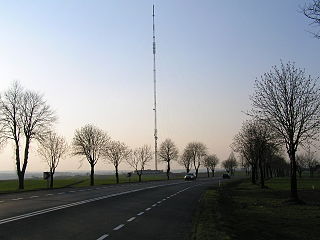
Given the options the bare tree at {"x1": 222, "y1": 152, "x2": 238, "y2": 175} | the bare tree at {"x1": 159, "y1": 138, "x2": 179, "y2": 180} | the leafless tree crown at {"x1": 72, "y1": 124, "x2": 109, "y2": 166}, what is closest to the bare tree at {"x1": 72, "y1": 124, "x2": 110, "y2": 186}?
the leafless tree crown at {"x1": 72, "y1": 124, "x2": 109, "y2": 166}

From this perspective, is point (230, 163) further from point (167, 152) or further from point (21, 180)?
point (21, 180)

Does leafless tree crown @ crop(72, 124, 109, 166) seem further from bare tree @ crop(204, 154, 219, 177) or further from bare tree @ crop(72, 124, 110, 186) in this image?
bare tree @ crop(204, 154, 219, 177)

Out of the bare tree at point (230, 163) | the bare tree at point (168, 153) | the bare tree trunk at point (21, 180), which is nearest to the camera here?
the bare tree trunk at point (21, 180)

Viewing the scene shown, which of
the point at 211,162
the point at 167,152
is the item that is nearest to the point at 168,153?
the point at 167,152

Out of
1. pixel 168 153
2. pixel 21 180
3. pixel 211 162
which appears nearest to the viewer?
pixel 21 180

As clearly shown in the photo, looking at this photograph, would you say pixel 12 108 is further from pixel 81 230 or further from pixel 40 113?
pixel 81 230

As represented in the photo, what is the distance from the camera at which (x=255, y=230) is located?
558 inches

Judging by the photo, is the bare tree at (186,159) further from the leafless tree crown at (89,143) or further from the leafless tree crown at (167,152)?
the leafless tree crown at (89,143)

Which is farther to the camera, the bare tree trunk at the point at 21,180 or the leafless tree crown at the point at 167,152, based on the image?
the leafless tree crown at the point at 167,152

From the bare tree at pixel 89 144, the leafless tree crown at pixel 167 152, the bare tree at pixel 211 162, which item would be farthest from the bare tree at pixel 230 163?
the bare tree at pixel 89 144

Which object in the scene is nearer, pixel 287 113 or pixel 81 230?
pixel 81 230

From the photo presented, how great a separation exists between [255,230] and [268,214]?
6.05 metres

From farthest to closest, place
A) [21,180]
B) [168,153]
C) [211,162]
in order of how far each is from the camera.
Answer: [211,162] → [168,153] → [21,180]

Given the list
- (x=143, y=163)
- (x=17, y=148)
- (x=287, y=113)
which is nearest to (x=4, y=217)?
(x=287, y=113)
